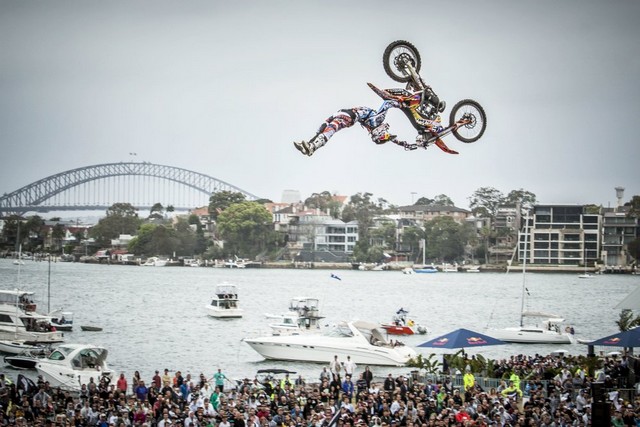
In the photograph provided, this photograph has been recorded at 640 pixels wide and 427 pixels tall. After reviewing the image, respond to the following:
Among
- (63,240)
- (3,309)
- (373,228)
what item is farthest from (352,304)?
(63,240)

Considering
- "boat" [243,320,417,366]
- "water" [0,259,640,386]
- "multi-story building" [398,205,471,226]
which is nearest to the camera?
"boat" [243,320,417,366]

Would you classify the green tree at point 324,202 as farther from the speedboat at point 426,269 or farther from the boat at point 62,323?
the boat at point 62,323

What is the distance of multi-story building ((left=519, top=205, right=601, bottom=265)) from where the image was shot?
13488cm

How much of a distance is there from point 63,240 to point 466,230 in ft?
239

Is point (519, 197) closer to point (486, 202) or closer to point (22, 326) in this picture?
point (486, 202)

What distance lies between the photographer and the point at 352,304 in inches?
3223

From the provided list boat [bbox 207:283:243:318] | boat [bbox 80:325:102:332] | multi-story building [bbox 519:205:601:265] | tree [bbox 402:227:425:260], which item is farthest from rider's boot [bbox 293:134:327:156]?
tree [bbox 402:227:425:260]

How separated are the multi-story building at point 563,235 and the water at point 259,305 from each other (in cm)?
333

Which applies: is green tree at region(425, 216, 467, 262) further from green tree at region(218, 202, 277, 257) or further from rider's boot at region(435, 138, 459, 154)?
rider's boot at region(435, 138, 459, 154)

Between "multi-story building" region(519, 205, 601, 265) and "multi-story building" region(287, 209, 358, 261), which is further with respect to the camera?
"multi-story building" region(287, 209, 358, 261)

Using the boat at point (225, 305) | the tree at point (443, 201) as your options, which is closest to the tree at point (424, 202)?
the tree at point (443, 201)

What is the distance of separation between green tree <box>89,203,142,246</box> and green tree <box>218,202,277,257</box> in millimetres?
34087

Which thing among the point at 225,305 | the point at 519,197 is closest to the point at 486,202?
the point at 519,197

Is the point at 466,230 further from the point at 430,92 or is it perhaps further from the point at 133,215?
the point at 430,92
